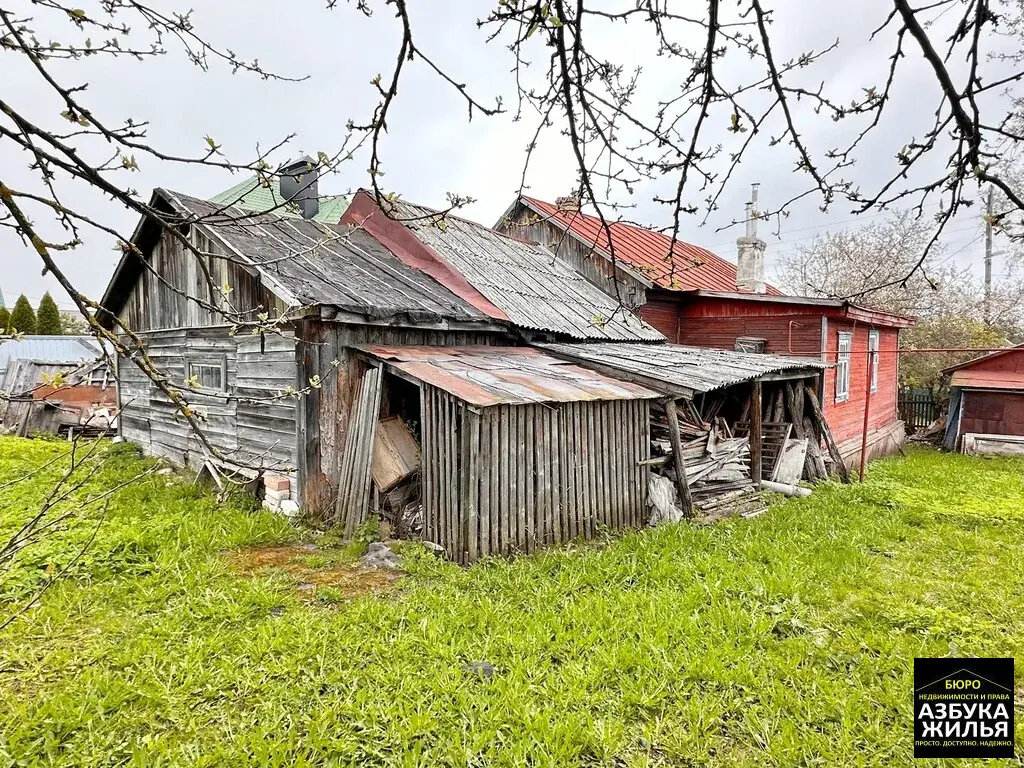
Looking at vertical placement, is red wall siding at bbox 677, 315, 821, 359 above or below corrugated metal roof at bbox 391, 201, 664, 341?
below

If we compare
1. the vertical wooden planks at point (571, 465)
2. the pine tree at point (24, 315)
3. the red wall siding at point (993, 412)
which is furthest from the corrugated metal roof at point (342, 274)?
the pine tree at point (24, 315)

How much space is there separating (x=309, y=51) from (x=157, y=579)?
17.0ft

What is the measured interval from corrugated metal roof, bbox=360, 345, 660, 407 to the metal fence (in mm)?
15655

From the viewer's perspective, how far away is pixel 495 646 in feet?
13.9

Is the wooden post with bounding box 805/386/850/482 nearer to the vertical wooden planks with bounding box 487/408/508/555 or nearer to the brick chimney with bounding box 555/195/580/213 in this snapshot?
the vertical wooden planks with bounding box 487/408/508/555

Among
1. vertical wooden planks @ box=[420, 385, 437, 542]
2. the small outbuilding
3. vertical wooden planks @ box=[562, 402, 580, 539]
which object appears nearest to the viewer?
vertical wooden planks @ box=[420, 385, 437, 542]

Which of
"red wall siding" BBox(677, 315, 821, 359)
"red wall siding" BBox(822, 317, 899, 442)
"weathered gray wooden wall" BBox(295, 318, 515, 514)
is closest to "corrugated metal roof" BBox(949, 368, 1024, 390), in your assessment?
"red wall siding" BBox(822, 317, 899, 442)

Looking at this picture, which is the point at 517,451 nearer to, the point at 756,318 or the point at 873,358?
the point at 756,318

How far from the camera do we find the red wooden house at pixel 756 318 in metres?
11.6

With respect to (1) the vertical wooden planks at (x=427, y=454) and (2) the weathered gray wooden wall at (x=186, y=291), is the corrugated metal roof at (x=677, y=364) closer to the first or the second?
(1) the vertical wooden planks at (x=427, y=454)

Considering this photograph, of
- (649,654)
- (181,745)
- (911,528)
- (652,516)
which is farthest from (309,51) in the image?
(911,528)

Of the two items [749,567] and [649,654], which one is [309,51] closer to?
[649,654]
